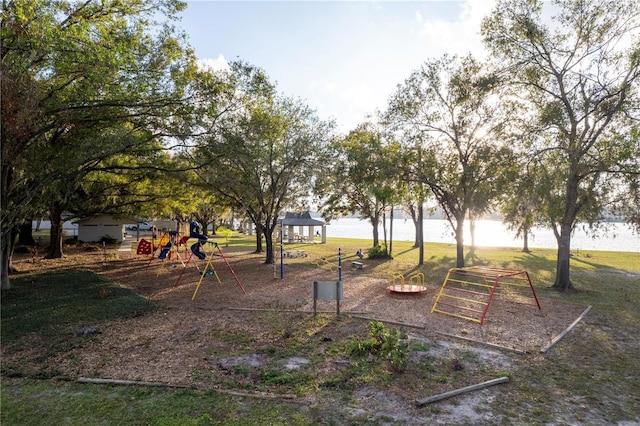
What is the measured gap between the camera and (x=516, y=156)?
13.2m

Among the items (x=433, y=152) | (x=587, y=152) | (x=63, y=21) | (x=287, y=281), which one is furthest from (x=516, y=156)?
(x=63, y=21)

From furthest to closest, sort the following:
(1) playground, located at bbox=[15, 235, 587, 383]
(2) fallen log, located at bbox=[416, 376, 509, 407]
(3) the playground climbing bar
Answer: (3) the playground climbing bar
(1) playground, located at bbox=[15, 235, 587, 383]
(2) fallen log, located at bbox=[416, 376, 509, 407]

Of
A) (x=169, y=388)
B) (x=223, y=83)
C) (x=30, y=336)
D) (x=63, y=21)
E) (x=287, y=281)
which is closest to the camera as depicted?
(x=169, y=388)

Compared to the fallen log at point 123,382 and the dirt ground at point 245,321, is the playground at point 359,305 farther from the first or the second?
the fallen log at point 123,382

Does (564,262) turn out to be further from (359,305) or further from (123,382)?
(123,382)

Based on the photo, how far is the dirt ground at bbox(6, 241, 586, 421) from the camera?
240 inches

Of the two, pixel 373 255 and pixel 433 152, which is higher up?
pixel 433 152

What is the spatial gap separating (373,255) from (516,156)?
1221 centimetres

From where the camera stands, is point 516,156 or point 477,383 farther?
point 516,156

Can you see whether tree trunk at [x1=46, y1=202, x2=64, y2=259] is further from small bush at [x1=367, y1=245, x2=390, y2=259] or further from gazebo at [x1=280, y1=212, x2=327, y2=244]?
gazebo at [x1=280, y1=212, x2=327, y2=244]

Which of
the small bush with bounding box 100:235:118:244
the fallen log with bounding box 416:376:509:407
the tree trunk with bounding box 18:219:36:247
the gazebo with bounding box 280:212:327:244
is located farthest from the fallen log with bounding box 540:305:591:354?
the small bush with bounding box 100:235:118:244

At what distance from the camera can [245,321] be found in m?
8.71

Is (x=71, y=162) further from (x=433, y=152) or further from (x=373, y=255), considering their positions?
(x=373, y=255)

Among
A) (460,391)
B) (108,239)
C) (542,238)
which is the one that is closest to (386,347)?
(460,391)
